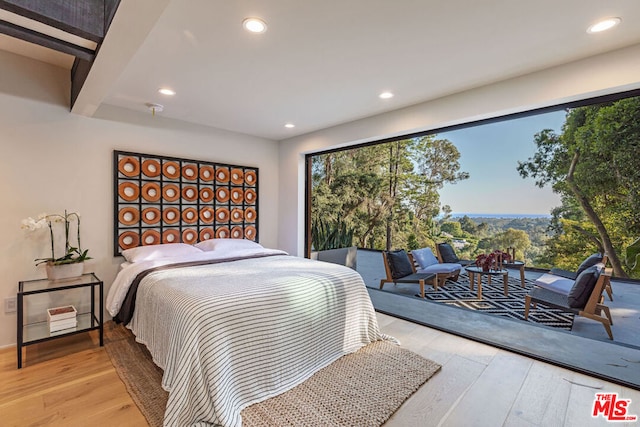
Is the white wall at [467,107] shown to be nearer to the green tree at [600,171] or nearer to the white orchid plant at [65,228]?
the green tree at [600,171]

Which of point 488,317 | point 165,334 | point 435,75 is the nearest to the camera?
point 165,334

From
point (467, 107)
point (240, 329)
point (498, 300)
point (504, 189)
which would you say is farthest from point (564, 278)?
point (240, 329)

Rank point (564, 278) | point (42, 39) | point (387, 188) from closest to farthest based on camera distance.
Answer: point (42, 39) → point (564, 278) → point (387, 188)

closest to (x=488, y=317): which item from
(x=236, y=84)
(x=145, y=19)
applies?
(x=236, y=84)

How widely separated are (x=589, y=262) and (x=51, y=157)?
17.2ft

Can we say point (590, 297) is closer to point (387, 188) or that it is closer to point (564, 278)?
point (564, 278)

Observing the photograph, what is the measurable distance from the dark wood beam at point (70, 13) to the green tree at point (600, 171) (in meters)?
3.75

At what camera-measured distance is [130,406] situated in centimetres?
181

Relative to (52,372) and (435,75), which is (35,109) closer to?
(52,372)

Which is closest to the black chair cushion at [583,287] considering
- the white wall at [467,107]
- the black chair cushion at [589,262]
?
the black chair cushion at [589,262]

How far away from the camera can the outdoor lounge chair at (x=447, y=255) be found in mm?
3879

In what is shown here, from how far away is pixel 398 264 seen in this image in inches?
154

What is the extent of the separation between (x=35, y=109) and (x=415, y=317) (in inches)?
169

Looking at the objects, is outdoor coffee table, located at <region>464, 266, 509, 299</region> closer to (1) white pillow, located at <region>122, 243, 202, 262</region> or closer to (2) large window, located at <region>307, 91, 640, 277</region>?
(2) large window, located at <region>307, 91, 640, 277</region>
